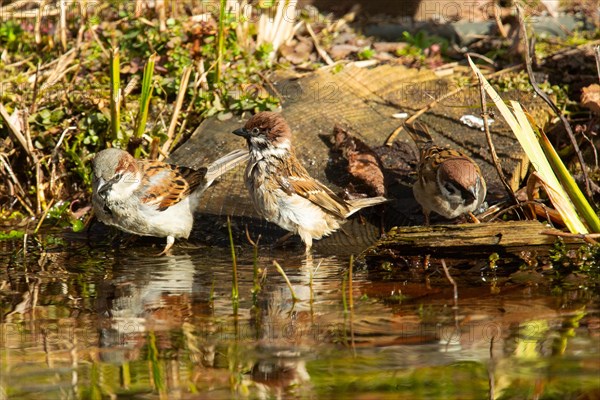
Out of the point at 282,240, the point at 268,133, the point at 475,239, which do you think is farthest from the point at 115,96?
the point at 475,239

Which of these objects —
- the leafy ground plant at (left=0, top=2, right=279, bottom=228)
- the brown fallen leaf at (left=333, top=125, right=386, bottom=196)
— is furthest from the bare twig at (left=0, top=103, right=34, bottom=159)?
the brown fallen leaf at (left=333, top=125, right=386, bottom=196)

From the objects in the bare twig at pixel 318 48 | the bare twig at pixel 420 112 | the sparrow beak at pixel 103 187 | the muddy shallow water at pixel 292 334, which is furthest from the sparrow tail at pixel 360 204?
the bare twig at pixel 318 48

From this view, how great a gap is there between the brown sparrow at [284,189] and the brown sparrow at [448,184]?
1.21 ft

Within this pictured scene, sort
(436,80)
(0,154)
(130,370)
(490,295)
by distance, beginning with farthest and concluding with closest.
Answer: (436,80)
(0,154)
(490,295)
(130,370)

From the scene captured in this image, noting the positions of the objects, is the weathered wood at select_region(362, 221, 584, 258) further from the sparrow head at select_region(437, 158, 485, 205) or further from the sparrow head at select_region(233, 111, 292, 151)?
the sparrow head at select_region(233, 111, 292, 151)

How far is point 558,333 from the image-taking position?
4.42 metres

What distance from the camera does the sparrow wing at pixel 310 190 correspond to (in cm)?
680

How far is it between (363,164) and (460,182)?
3.55ft

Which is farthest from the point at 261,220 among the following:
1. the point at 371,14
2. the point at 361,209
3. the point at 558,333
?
the point at 371,14

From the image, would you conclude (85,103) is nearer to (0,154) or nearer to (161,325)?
(0,154)

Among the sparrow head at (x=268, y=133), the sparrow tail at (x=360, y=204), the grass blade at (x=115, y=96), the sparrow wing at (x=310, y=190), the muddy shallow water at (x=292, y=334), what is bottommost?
the muddy shallow water at (x=292, y=334)

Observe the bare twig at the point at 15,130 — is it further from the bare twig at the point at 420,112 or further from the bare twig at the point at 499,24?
the bare twig at the point at 499,24

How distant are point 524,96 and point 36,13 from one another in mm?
5039

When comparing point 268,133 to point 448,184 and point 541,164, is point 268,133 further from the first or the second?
point 541,164
